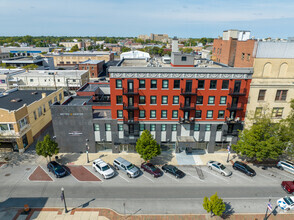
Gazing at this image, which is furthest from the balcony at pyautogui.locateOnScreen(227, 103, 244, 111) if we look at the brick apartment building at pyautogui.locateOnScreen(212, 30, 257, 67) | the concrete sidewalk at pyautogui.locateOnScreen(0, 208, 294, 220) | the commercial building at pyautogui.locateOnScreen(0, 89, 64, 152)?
the commercial building at pyautogui.locateOnScreen(0, 89, 64, 152)

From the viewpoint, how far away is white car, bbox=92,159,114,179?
32.8m

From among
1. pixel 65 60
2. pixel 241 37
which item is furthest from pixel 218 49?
pixel 65 60

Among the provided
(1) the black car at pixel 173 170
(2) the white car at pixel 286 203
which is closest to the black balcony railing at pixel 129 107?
(1) the black car at pixel 173 170

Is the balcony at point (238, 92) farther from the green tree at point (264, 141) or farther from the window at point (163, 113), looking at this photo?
the window at point (163, 113)

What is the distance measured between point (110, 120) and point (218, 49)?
116ft

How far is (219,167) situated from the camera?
1358 inches

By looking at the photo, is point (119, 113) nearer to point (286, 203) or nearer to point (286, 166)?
point (286, 203)

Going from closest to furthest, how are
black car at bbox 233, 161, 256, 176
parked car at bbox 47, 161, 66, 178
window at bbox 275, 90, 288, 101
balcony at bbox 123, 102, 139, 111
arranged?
1. parked car at bbox 47, 161, 66, 178
2. black car at bbox 233, 161, 256, 176
3. balcony at bbox 123, 102, 139, 111
4. window at bbox 275, 90, 288, 101

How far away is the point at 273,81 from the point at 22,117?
48673 mm

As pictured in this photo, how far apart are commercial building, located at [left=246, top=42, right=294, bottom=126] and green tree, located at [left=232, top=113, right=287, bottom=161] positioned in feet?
13.2

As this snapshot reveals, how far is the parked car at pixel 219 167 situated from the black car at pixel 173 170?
5.72 metres

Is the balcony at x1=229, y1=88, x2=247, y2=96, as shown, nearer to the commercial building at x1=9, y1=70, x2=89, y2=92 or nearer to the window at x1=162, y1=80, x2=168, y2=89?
the window at x1=162, y1=80, x2=168, y2=89

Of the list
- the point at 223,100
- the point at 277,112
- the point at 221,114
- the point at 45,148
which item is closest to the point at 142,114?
the point at 221,114

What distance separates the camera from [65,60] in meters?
124
